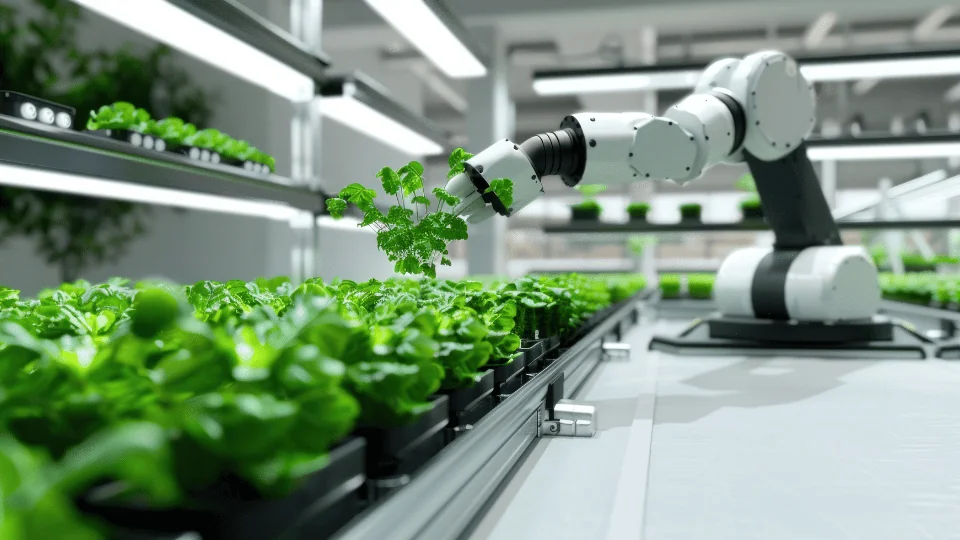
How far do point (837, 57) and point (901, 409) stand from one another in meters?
2.94

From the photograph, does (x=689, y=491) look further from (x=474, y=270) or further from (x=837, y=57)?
(x=474, y=270)

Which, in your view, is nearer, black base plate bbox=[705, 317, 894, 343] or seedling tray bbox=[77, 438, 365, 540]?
seedling tray bbox=[77, 438, 365, 540]

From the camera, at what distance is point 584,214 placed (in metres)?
4.64

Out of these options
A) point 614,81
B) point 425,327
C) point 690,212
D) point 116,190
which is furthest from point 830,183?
point 425,327

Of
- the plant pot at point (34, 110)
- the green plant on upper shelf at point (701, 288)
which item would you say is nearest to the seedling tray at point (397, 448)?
the plant pot at point (34, 110)

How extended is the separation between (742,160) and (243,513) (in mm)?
2589

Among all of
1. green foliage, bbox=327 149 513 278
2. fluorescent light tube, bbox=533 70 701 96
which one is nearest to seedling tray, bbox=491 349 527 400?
green foliage, bbox=327 149 513 278

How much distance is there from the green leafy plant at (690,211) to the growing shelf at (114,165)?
277 centimetres

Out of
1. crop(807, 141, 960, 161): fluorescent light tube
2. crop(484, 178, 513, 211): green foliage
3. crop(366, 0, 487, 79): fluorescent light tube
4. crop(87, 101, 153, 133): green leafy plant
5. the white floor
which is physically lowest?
the white floor

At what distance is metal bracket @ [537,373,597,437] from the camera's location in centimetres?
133

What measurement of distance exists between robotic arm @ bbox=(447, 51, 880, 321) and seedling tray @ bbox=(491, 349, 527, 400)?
0.51 m

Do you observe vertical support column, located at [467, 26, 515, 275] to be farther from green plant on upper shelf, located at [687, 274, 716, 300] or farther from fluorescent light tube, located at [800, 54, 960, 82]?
fluorescent light tube, located at [800, 54, 960, 82]

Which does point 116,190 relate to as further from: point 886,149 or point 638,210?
point 886,149

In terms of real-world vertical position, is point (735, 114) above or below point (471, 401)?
above
